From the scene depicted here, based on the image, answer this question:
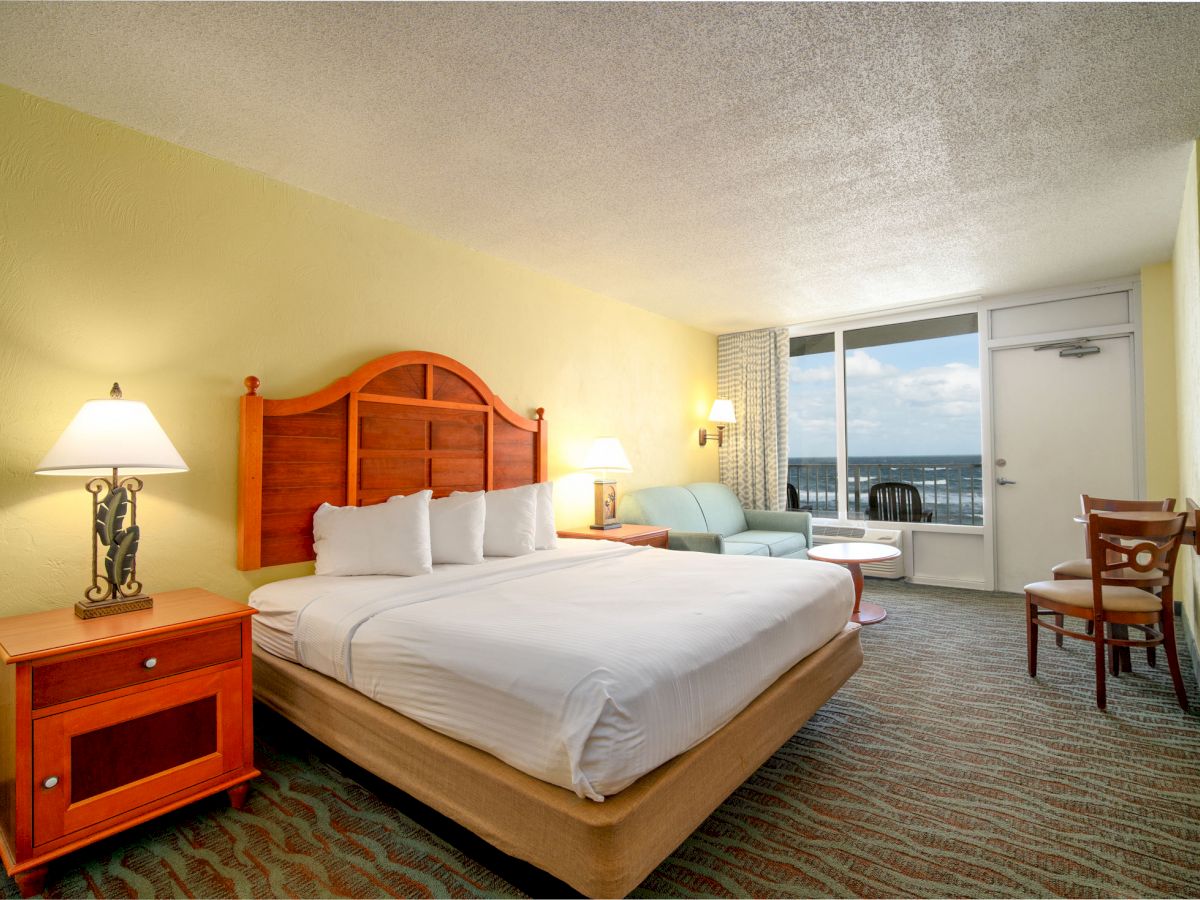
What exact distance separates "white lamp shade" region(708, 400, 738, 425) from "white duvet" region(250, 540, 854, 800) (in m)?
3.21

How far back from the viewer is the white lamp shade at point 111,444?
1922 mm

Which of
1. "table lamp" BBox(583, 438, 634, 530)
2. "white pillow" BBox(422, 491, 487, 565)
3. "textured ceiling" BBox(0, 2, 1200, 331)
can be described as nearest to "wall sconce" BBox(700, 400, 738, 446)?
"table lamp" BBox(583, 438, 634, 530)

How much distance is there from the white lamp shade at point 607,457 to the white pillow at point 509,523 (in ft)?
3.13

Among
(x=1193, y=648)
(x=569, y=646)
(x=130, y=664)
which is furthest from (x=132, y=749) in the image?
(x=1193, y=648)

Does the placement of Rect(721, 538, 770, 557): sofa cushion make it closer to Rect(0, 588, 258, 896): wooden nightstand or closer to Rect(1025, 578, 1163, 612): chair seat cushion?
Rect(1025, 578, 1163, 612): chair seat cushion

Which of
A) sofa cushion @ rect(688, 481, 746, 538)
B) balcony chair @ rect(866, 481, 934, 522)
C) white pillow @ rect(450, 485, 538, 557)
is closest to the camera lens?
white pillow @ rect(450, 485, 538, 557)

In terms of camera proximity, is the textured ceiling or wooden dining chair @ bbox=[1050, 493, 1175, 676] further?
wooden dining chair @ bbox=[1050, 493, 1175, 676]

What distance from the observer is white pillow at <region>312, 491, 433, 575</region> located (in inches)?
107

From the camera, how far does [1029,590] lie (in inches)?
123

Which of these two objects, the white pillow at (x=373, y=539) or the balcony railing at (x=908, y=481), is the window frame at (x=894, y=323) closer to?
the balcony railing at (x=908, y=481)

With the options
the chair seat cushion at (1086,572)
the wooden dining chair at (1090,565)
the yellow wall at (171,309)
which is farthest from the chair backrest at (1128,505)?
the yellow wall at (171,309)

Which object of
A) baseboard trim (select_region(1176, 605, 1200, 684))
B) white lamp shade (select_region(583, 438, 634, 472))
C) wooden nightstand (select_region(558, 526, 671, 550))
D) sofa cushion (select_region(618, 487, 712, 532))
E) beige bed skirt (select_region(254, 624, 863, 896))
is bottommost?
baseboard trim (select_region(1176, 605, 1200, 684))

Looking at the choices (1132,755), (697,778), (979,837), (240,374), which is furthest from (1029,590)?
(240,374)

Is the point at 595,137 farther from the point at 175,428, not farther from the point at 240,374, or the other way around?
the point at 175,428
